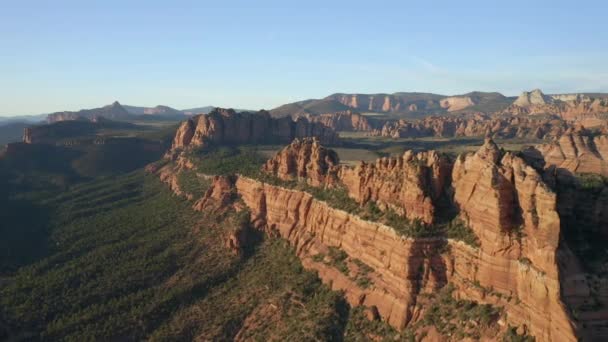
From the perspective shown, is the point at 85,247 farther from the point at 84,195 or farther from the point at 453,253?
the point at 453,253

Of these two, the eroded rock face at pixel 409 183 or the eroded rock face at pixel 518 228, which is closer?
the eroded rock face at pixel 518 228

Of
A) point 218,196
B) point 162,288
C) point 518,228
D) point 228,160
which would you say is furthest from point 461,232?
point 228,160

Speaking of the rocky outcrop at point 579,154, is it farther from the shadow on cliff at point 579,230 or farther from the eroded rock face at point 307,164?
the eroded rock face at point 307,164

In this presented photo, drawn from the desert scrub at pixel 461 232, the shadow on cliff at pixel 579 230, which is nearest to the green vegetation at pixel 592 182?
the shadow on cliff at pixel 579 230

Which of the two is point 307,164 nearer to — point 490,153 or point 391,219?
point 391,219

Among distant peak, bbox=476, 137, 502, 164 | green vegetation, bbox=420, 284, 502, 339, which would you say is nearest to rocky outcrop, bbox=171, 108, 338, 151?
distant peak, bbox=476, 137, 502, 164

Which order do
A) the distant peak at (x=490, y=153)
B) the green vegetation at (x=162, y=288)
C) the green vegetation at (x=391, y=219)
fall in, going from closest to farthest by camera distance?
1. the distant peak at (x=490, y=153)
2. the green vegetation at (x=391, y=219)
3. the green vegetation at (x=162, y=288)

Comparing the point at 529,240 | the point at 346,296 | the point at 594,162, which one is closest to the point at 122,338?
the point at 346,296
